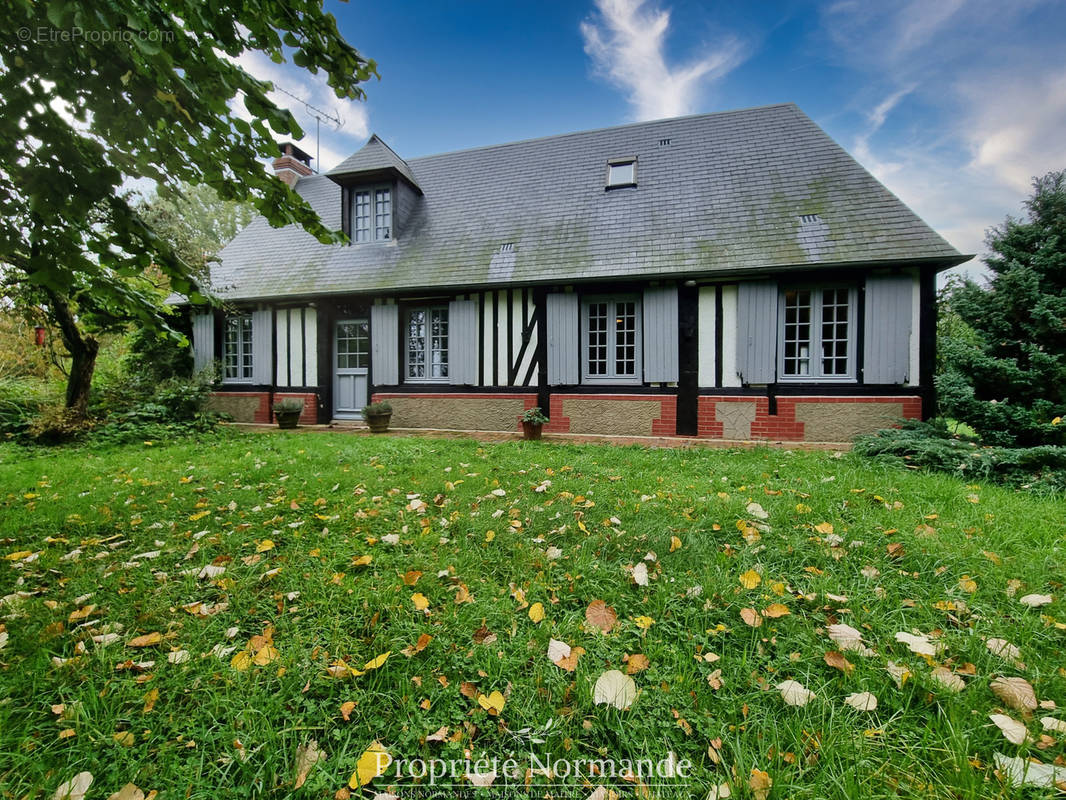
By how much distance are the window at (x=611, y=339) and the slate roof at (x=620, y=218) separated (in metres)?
0.69

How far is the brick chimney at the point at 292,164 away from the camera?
498 inches

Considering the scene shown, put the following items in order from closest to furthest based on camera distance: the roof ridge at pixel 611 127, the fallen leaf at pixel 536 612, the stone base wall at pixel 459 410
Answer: the fallen leaf at pixel 536 612, the stone base wall at pixel 459 410, the roof ridge at pixel 611 127

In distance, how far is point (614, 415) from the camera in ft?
25.4

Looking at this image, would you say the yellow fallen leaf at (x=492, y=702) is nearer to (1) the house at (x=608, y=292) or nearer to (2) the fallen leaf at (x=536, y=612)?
(2) the fallen leaf at (x=536, y=612)

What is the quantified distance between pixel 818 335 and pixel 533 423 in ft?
16.5

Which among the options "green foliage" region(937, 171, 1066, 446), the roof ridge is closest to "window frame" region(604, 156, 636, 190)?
the roof ridge

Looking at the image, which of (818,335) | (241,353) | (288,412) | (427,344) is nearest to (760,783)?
(818,335)

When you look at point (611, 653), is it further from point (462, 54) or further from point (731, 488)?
point (462, 54)

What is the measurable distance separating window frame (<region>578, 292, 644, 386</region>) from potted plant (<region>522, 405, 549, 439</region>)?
1.16m

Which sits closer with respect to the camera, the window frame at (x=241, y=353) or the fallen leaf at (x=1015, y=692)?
the fallen leaf at (x=1015, y=692)

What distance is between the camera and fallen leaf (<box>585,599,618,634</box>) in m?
1.85

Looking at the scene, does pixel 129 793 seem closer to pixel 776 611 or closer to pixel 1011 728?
pixel 776 611

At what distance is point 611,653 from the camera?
5.51 feet

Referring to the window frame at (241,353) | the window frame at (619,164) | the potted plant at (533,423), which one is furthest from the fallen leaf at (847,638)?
the window frame at (241,353)
